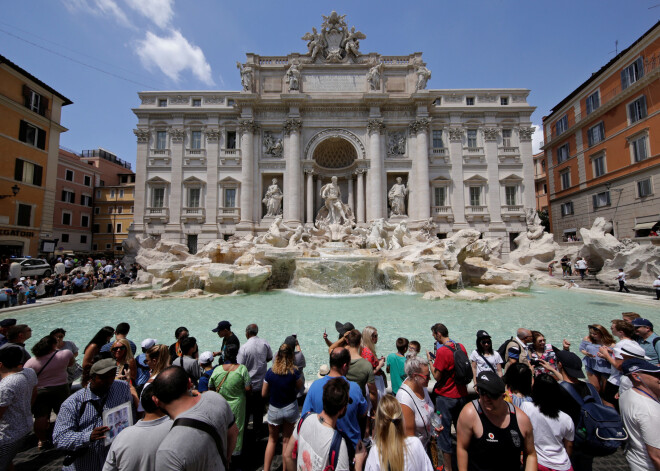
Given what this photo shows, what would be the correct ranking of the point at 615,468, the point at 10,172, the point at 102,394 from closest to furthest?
the point at 102,394 < the point at 615,468 < the point at 10,172

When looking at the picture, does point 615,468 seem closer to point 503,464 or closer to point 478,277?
point 503,464

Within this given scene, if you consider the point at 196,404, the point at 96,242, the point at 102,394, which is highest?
the point at 96,242

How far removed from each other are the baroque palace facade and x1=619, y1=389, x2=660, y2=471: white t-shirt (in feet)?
65.2

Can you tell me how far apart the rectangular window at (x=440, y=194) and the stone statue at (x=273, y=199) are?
39.5 ft

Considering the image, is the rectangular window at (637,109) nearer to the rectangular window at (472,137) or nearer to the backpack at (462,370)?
the rectangular window at (472,137)

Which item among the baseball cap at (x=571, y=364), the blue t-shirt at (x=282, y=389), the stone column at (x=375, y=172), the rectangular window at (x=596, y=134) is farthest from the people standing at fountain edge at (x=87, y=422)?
the rectangular window at (x=596, y=134)

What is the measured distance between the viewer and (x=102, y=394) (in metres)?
2.16

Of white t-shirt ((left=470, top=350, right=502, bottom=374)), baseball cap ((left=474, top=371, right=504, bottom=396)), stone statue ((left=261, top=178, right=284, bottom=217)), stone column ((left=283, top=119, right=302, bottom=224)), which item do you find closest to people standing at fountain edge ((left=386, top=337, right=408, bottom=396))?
white t-shirt ((left=470, top=350, right=502, bottom=374))

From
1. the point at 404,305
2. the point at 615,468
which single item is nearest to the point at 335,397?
the point at 615,468

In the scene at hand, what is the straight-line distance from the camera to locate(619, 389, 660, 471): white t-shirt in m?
2.00

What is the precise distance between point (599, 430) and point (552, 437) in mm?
340

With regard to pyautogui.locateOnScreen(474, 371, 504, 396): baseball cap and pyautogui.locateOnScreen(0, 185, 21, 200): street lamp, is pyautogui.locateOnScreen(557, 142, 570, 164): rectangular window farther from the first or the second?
pyautogui.locateOnScreen(0, 185, 21, 200): street lamp

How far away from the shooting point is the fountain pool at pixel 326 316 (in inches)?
255

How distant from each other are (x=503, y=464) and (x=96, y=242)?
1529 inches
